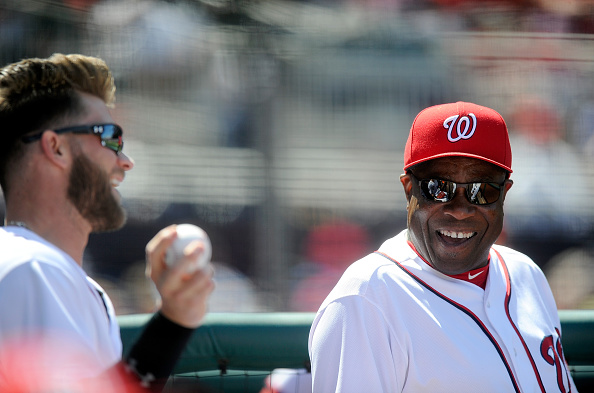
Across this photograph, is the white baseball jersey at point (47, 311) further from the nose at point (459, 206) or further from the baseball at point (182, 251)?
the nose at point (459, 206)

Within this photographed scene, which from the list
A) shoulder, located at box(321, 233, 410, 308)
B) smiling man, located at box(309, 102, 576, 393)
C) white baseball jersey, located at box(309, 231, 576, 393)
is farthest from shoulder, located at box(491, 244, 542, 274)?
shoulder, located at box(321, 233, 410, 308)

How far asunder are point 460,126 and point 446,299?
0.46 metres

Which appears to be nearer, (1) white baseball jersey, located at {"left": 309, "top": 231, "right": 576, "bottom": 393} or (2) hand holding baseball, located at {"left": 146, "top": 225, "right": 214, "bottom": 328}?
(2) hand holding baseball, located at {"left": 146, "top": 225, "right": 214, "bottom": 328}

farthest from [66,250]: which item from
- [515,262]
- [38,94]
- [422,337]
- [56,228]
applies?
[515,262]

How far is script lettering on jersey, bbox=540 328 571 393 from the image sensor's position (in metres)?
1.82

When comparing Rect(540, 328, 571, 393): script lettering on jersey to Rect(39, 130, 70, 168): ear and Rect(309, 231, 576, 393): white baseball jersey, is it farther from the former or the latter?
Rect(39, 130, 70, 168): ear

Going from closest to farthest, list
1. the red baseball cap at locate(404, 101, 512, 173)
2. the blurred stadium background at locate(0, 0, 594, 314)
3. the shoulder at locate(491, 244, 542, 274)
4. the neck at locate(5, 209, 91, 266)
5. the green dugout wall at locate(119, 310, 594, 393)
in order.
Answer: the neck at locate(5, 209, 91, 266) < the red baseball cap at locate(404, 101, 512, 173) < the shoulder at locate(491, 244, 542, 274) < the green dugout wall at locate(119, 310, 594, 393) < the blurred stadium background at locate(0, 0, 594, 314)

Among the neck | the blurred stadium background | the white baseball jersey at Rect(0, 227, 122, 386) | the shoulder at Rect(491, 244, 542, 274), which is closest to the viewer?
the white baseball jersey at Rect(0, 227, 122, 386)

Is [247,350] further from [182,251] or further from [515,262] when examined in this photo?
[182,251]

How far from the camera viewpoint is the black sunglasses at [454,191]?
73.3 inches

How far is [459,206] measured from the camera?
1.88 metres

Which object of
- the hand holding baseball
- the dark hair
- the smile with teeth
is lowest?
the smile with teeth

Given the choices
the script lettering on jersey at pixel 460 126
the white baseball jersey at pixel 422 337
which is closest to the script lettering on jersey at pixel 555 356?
the white baseball jersey at pixel 422 337

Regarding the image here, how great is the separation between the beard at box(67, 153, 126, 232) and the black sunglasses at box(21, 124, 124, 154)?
7 cm
